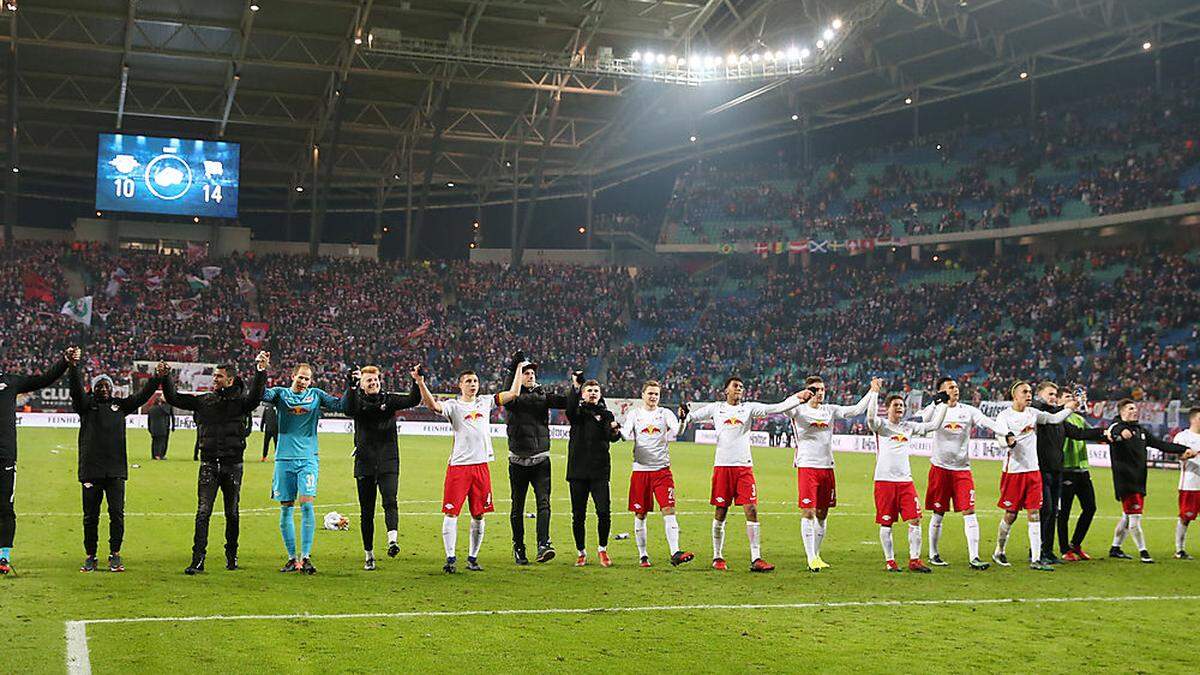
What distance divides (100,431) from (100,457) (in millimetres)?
297

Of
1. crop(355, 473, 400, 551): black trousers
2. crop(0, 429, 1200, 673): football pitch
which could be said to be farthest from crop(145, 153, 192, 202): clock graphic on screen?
crop(355, 473, 400, 551): black trousers

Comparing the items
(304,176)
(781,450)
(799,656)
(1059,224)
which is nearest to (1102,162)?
(1059,224)

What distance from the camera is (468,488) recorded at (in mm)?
13859

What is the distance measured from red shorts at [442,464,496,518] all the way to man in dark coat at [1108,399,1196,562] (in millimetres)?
8446

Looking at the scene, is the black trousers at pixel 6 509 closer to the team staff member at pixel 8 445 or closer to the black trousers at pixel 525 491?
the team staff member at pixel 8 445

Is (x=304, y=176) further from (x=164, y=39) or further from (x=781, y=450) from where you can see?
(x=781, y=450)

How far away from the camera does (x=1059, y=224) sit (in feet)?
171

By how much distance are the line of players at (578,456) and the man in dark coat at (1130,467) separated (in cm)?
3

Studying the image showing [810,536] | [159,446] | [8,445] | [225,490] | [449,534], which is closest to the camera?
[8,445]

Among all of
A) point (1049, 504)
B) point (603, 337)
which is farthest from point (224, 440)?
point (603, 337)

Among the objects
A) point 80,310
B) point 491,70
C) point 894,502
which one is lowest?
point 894,502

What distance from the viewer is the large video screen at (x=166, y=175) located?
54719 millimetres

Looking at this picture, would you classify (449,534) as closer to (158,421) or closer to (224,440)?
(224,440)

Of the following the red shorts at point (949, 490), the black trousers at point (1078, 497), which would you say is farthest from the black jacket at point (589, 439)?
the black trousers at point (1078, 497)
